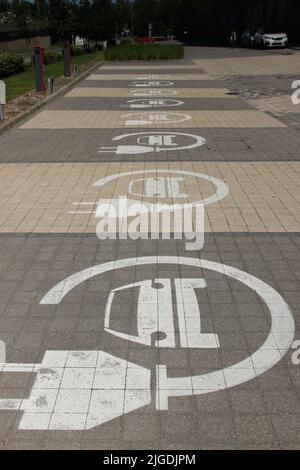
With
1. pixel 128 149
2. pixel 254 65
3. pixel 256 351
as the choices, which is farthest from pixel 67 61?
pixel 256 351

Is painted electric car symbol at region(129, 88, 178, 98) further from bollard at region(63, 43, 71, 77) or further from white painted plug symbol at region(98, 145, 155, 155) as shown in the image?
white painted plug symbol at region(98, 145, 155, 155)

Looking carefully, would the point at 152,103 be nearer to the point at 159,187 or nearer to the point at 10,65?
the point at 159,187

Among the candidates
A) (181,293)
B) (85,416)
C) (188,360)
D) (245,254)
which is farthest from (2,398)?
(245,254)

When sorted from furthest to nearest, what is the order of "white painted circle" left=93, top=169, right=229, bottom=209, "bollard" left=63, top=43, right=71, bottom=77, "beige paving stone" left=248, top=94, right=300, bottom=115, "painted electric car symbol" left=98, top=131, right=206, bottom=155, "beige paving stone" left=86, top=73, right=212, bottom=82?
1. "beige paving stone" left=86, top=73, right=212, bottom=82
2. "bollard" left=63, top=43, right=71, bottom=77
3. "beige paving stone" left=248, top=94, right=300, bottom=115
4. "painted electric car symbol" left=98, top=131, right=206, bottom=155
5. "white painted circle" left=93, top=169, right=229, bottom=209

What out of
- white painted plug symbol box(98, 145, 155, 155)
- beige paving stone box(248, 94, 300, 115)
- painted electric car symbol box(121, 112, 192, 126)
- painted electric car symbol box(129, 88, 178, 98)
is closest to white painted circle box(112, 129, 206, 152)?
white painted plug symbol box(98, 145, 155, 155)

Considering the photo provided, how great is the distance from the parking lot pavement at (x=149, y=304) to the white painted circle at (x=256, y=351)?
16 mm

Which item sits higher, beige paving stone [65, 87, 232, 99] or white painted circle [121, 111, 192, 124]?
beige paving stone [65, 87, 232, 99]

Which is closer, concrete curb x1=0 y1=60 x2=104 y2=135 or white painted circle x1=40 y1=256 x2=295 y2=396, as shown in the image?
white painted circle x1=40 y1=256 x2=295 y2=396

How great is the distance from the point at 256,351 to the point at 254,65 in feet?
99.5

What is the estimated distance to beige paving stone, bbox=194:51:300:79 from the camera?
28216 millimetres

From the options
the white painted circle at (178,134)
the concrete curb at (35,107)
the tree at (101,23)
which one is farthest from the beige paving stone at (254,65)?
the tree at (101,23)

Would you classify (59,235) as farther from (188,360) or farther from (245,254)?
(188,360)

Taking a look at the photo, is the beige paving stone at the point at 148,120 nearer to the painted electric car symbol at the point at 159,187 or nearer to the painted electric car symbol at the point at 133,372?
the painted electric car symbol at the point at 159,187

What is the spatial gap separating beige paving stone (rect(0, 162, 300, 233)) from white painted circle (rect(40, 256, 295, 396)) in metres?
1.31
